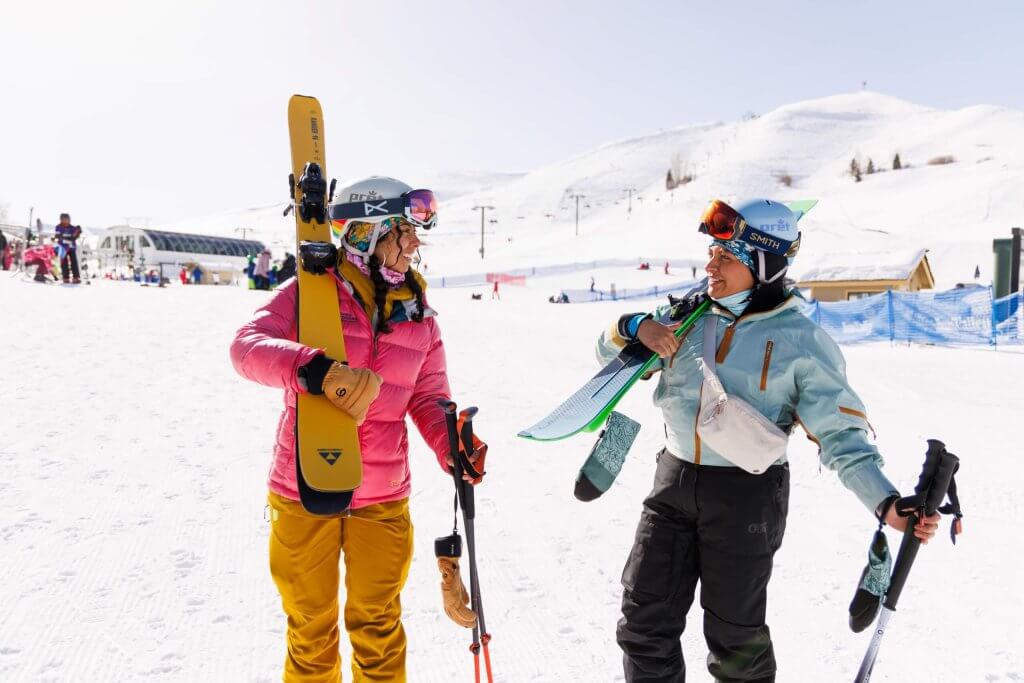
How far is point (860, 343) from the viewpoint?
1862 cm

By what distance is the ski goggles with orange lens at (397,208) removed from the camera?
2561 mm

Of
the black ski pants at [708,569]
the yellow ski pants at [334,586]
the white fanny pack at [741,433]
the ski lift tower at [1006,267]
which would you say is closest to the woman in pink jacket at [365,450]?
the yellow ski pants at [334,586]

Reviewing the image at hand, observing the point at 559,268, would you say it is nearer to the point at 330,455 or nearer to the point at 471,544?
the point at 471,544

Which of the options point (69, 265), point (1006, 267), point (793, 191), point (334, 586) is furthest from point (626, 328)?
point (793, 191)

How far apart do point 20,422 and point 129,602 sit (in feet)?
12.7

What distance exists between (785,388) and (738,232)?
2.05ft

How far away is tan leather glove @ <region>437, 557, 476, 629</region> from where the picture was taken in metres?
2.55

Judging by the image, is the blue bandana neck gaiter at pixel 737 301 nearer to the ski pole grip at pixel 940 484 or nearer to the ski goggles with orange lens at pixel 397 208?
the ski pole grip at pixel 940 484

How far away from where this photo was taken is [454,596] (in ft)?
8.43

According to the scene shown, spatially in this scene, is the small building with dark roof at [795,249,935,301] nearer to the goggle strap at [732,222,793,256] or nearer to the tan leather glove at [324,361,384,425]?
the goggle strap at [732,222,793,256]

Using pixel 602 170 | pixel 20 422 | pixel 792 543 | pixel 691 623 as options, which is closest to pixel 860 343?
pixel 792 543

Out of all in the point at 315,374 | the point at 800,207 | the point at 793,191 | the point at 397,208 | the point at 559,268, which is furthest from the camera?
the point at 793,191

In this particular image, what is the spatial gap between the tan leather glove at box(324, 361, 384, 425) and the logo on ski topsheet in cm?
22

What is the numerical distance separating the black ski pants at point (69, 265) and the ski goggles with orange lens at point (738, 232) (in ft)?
72.2
